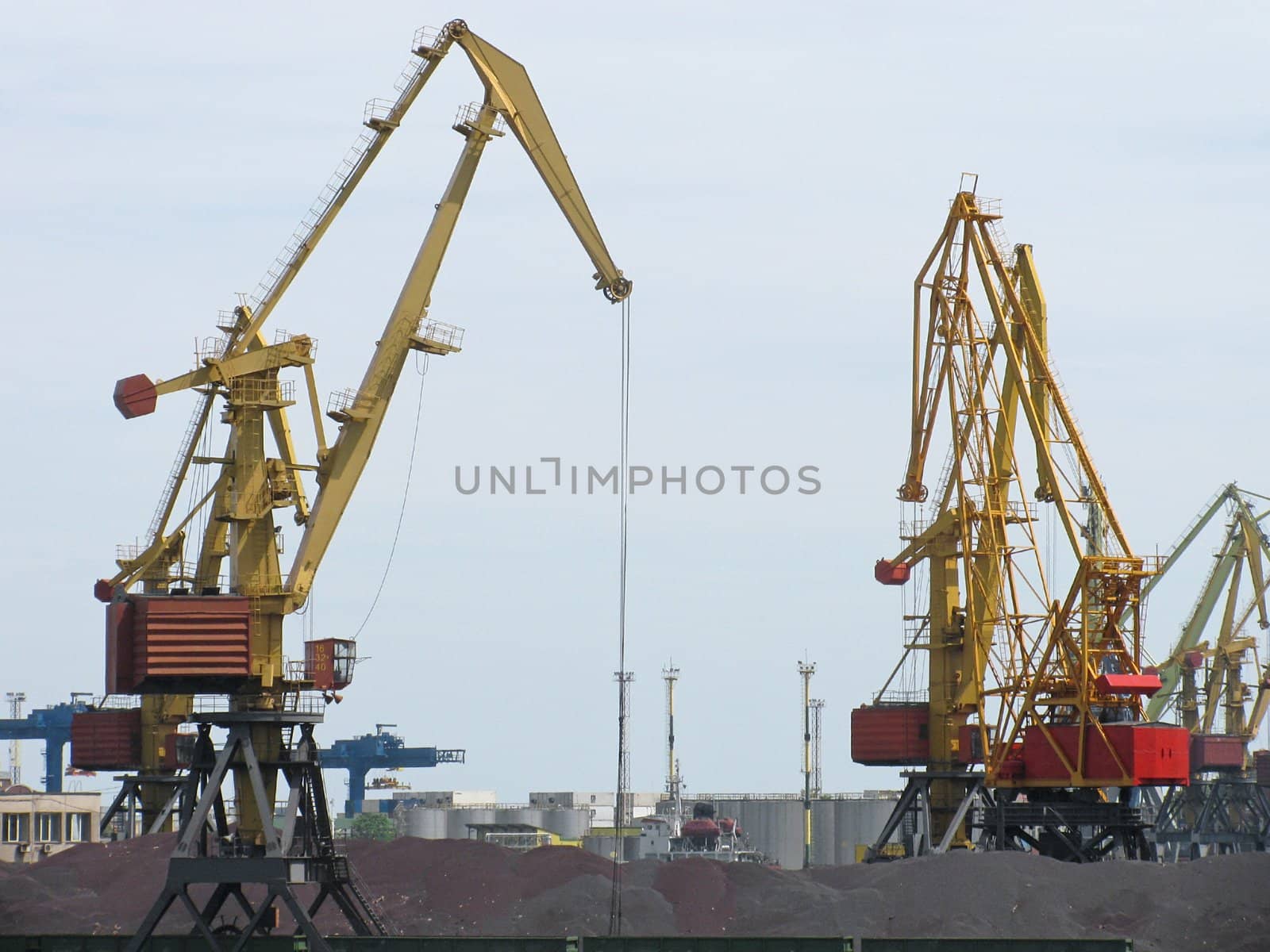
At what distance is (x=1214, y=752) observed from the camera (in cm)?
12200

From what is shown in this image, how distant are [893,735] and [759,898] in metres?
14.2

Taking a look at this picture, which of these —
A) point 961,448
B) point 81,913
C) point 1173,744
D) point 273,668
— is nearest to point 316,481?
point 273,668

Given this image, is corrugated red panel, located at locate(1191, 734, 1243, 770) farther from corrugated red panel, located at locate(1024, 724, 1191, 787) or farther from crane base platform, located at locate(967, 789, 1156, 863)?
corrugated red panel, located at locate(1024, 724, 1191, 787)

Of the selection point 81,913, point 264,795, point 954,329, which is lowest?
point 81,913

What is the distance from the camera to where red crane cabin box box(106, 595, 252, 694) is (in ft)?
181

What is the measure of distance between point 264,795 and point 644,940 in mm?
11260

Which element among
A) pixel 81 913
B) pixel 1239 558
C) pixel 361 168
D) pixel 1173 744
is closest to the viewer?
pixel 361 168

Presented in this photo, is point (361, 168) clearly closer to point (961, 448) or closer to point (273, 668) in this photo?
point (273, 668)

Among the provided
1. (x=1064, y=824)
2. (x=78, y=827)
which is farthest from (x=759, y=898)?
(x=78, y=827)

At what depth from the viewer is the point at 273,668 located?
187 feet

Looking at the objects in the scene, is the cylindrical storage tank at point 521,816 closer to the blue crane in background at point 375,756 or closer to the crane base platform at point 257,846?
the blue crane in background at point 375,756

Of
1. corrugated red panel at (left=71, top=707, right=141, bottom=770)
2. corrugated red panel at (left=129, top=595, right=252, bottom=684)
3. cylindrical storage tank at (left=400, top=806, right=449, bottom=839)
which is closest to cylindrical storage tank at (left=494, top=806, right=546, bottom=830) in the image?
cylindrical storage tank at (left=400, top=806, right=449, bottom=839)

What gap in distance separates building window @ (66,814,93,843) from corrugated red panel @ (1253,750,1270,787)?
234 ft

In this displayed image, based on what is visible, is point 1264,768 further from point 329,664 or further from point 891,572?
point 329,664
